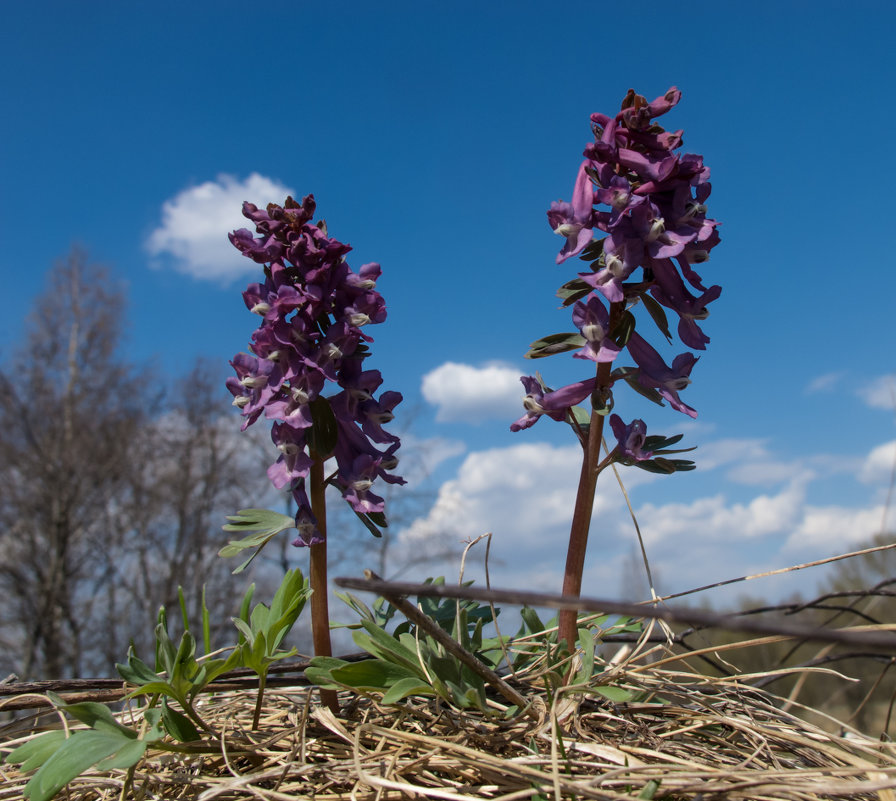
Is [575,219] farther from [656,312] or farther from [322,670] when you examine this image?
[322,670]

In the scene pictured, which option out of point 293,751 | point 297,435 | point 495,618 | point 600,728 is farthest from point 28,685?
point 600,728

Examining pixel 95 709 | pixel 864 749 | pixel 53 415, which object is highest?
pixel 53 415

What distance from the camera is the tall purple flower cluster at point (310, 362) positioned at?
1812 millimetres

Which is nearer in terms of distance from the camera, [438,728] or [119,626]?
[438,728]

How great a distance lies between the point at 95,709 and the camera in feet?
5.47

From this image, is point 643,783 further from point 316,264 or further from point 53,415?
point 53,415

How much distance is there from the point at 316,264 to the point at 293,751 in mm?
1306

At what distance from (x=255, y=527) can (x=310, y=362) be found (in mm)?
560

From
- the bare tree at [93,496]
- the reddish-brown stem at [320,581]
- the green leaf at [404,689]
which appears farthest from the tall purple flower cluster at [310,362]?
the bare tree at [93,496]

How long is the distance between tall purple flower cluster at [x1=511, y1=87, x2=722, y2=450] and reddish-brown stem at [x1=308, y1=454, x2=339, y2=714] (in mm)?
592

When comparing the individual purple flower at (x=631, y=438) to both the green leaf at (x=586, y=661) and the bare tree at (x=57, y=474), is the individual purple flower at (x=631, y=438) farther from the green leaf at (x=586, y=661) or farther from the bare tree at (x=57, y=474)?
the bare tree at (x=57, y=474)

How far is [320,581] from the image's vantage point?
74.0 inches

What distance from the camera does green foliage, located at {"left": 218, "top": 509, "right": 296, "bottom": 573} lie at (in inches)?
71.9

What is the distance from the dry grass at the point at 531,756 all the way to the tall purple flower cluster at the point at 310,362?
0.55 metres
